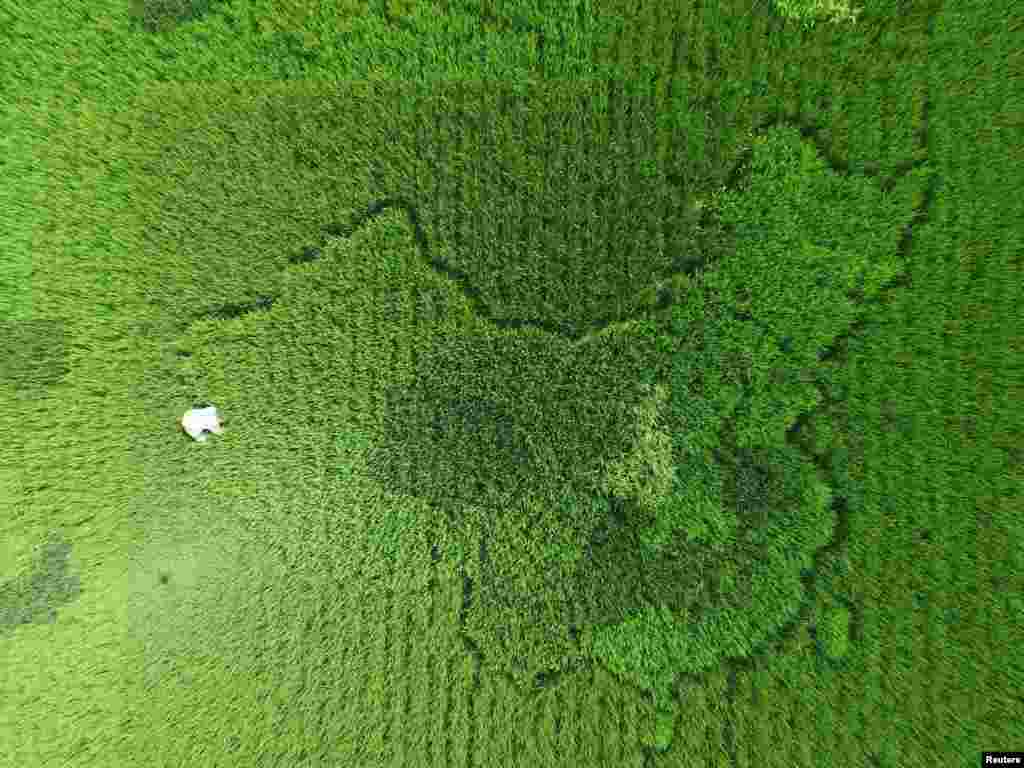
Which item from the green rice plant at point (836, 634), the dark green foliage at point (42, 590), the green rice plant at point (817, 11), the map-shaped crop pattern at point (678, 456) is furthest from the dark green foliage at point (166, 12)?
the green rice plant at point (836, 634)

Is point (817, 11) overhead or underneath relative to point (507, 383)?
overhead

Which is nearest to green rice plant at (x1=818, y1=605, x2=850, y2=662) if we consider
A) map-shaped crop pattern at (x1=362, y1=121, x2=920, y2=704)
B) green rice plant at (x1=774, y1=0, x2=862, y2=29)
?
map-shaped crop pattern at (x1=362, y1=121, x2=920, y2=704)

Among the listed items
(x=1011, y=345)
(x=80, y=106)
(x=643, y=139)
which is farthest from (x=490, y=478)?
(x=80, y=106)

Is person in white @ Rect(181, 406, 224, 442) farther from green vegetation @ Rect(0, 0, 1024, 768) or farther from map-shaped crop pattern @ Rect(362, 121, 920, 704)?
map-shaped crop pattern @ Rect(362, 121, 920, 704)

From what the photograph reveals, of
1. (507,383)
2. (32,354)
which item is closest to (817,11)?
(507,383)

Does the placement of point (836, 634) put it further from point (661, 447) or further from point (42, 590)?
point (42, 590)

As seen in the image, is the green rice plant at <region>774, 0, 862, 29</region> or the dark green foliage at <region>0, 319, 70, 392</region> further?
the dark green foliage at <region>0, 319, 70, 392</region>

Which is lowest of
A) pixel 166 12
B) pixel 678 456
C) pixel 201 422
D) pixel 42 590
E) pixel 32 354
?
pixel 678 456

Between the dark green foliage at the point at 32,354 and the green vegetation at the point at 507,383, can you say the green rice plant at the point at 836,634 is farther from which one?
the dark green foliage at the point at 32,354
